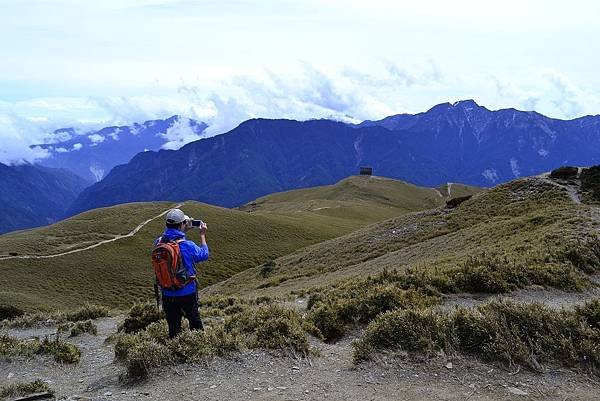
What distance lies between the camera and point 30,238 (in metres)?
95.4

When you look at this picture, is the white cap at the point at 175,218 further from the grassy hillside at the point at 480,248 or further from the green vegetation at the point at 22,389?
the grassy hillside at the point at 480,248

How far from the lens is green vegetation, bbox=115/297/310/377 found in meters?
9.92

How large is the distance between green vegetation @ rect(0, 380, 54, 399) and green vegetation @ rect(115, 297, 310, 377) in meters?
1.54

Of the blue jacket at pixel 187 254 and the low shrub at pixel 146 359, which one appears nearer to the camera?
the low shrub at pixel 146 359

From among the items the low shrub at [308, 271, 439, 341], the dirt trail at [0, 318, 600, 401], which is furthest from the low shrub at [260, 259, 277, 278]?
the dirt trail at [0, 318, 600, 401]

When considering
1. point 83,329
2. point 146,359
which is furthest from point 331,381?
point 83,329

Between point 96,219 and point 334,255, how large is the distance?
78.2m

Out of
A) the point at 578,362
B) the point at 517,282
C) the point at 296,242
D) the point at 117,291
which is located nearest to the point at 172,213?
the point at 578,362

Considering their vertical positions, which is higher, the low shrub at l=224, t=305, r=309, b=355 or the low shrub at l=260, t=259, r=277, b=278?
the low shrub at l=224, t=305, r=309, b=355

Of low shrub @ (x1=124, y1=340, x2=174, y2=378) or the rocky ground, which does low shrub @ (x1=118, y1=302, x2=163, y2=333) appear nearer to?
the rocky ground

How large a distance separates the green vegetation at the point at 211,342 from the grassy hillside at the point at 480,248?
7.30m

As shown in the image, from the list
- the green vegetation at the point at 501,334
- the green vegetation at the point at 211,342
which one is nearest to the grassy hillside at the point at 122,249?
the green vegetation at the point at 211,342

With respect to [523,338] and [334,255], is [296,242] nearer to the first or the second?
[334,255]

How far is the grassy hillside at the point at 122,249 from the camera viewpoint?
7006 centimetres
